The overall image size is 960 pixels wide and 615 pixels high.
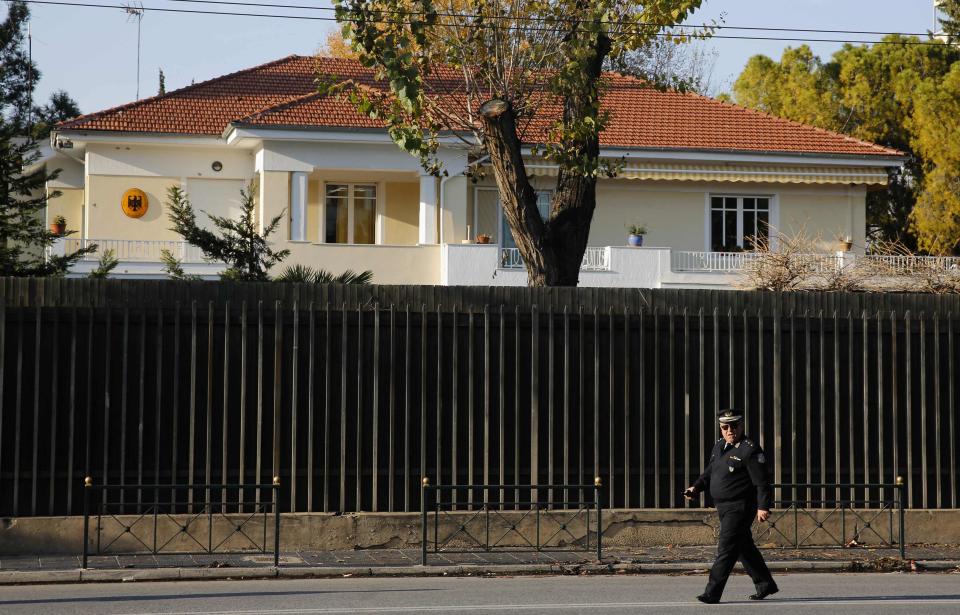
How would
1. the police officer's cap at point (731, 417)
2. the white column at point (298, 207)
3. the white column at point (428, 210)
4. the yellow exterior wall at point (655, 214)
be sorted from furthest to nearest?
the yellow exterior wall at point (655, 214) → the white column at point (428, 210) → the white column at point (298, 207) → the police officer's cap at point (731, 417)

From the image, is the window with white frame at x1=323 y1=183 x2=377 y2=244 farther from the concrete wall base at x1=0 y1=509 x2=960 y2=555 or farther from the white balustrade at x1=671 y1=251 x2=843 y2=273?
the concrete wall base at x1=0 y1=509 x2=960 y2=555

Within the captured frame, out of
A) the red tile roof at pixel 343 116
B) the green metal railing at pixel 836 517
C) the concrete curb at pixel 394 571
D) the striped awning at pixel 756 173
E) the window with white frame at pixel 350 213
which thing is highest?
the red tile roof at pixel 343 116

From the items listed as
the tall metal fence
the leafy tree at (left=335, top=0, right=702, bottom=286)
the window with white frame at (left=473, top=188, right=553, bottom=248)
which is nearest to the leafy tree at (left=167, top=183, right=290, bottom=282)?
the leafy tree at (left=335, top=0, right=702, bottom=286)

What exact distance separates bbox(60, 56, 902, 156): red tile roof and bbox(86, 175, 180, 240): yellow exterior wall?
1307 millimetres

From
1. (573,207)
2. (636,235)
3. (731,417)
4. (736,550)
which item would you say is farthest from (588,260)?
(736,550)

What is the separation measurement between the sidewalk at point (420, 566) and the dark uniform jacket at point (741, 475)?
192 cm

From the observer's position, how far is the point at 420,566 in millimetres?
12484

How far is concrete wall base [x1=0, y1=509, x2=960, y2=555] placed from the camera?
12.8 meters

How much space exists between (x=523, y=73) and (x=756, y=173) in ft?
45.6

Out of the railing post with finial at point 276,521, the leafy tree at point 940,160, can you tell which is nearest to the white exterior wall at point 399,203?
the leafy tree at point 940,160

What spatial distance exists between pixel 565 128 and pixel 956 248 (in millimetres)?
24073

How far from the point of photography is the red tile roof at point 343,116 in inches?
1152

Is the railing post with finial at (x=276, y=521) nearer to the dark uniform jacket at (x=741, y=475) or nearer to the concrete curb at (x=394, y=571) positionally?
the concrete curb at (x=394, y=571)

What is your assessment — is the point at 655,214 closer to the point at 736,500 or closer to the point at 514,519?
the point at 514,519
